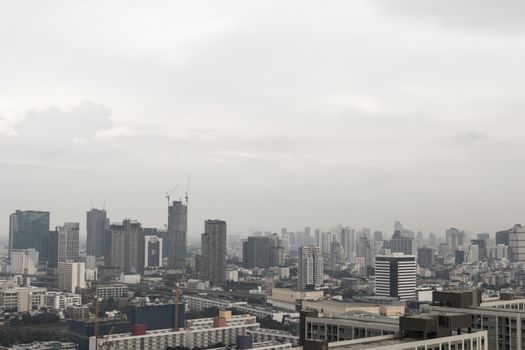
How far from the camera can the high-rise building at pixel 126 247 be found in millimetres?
60875

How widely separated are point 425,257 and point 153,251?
26270mm

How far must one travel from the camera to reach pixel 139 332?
24547 mm

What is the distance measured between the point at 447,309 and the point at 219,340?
1628 centimetres

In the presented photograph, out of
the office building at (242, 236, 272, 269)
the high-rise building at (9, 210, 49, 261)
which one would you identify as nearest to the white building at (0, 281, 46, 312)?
the high-rise building at (9, 210, 49, 261)

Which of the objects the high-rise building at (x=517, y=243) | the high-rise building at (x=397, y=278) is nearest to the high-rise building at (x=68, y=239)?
the high-rise building at (x=397, y=278)

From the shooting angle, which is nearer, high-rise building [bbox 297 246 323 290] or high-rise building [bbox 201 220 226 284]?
high-rise building [bbox 297 246 323 290]

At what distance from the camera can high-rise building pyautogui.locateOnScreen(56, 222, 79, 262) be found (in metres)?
60.4

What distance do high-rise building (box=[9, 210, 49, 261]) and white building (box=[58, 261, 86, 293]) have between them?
51.4ft

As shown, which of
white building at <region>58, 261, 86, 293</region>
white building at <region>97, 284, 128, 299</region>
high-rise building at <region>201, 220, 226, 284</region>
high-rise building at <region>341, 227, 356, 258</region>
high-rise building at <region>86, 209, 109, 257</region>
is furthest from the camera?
high-rise building at <region>341, 227, 356, 258</region>

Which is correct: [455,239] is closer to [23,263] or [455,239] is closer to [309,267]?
[309,267]

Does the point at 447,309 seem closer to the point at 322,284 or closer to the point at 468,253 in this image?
the point at 322,284

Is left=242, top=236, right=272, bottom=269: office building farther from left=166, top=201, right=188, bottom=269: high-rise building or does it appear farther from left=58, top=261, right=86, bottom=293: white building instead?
left=58, top=261, right=86, bottom=293: white building

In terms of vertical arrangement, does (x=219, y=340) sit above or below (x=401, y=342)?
below

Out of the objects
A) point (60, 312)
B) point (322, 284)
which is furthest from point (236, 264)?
point (60, 312)
